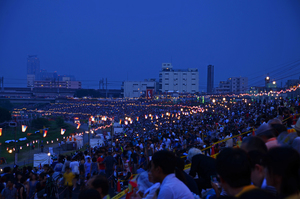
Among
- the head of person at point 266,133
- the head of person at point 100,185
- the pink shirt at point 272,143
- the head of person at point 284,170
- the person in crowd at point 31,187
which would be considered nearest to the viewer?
the head of person at point 284,170

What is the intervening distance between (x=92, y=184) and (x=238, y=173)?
6.27 feet

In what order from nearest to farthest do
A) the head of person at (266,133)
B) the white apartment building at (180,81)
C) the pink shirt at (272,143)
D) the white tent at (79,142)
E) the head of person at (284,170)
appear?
the head of person at (284,170) → the pink shirt at (272,143) → the head of person at (266,133) → the white tent at (79,142) → the white apartment building at (180,81)

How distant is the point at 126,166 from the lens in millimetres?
8594

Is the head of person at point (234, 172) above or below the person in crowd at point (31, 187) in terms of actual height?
above

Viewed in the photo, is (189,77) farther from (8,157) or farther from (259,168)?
(259,168)

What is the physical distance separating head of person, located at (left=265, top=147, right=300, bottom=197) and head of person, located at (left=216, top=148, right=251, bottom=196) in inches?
6.7

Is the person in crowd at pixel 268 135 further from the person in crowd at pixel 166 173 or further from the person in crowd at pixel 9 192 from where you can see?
the person in crowd at pixel 9 192

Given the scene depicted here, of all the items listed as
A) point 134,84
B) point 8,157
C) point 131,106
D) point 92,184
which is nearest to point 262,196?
point 92,184

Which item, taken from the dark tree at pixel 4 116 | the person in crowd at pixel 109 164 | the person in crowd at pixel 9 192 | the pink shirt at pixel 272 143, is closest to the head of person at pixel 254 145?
the pink shirt at pixel 272 143

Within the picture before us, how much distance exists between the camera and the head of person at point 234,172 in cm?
200

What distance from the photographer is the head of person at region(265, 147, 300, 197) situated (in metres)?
1.83

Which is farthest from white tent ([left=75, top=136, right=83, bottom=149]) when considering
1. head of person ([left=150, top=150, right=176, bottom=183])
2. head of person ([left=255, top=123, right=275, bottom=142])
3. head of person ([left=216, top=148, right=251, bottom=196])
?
head of person ([left=216, top=148, right=251, bottom=196])

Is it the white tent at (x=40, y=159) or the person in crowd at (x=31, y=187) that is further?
the white tent at (x=40, y=159)

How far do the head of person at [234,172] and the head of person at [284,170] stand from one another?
A: 17cm
